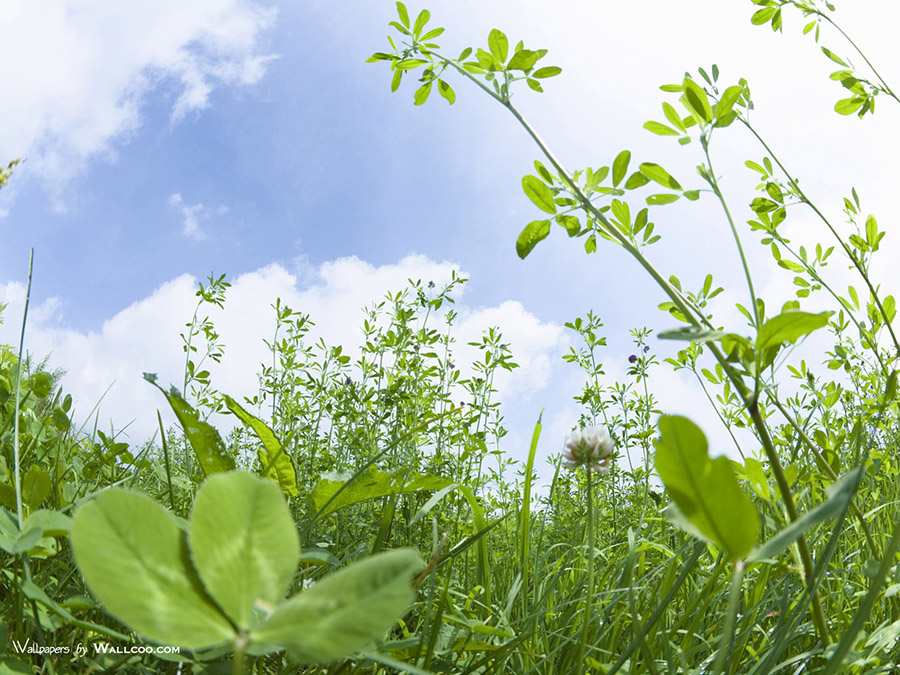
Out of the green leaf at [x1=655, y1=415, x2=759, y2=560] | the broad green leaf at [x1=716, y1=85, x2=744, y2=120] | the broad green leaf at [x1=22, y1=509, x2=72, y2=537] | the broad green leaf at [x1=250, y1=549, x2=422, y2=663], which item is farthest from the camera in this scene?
the broad green leaf at [x1=716, y1=85, x2=744, y2=120]

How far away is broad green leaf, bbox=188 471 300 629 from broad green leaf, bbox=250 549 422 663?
0.07 feet

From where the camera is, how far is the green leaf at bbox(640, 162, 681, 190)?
2.92 feet

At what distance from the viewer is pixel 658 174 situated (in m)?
0.89

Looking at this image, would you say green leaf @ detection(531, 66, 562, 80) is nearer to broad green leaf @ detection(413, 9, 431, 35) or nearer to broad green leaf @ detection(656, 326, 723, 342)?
broad green leaf @ detection(413, 9, 431, 35)

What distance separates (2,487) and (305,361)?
314 cm

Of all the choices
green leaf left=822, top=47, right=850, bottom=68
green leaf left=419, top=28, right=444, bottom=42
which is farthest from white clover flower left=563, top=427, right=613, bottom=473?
green leaf left=822, top=47, right=850, bottom=68

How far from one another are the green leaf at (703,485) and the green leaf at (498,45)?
770mm

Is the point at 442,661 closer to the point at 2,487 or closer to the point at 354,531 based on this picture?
the point at 2,487

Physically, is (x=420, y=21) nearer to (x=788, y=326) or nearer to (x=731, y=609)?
(x=788, y=326)

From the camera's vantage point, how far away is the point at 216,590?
350 mm

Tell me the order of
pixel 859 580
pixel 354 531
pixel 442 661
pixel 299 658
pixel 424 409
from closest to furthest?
pixel 299 658
pixel 442 661
pixel 859 580
pixel 354 531
pixel 424 409

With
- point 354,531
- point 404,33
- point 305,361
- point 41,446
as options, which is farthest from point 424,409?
point 404,33

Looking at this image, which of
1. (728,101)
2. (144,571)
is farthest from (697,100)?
(144,571)

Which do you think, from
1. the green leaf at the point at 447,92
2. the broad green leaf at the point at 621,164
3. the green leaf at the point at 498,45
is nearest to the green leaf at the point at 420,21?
the green leaf at the point at 447,92
